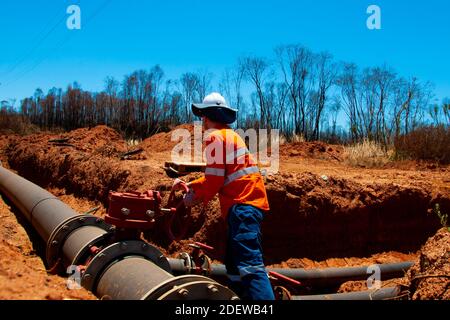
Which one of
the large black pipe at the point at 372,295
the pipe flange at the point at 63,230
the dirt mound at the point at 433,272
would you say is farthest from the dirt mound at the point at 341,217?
the pipe flange at the point at 63,230

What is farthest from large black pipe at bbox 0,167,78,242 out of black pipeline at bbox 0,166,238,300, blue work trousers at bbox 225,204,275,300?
blue work trousers at bbox 225,204,275,300

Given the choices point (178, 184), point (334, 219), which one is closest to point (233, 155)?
point (178, 184)

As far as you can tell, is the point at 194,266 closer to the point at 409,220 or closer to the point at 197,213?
the point at 197,213

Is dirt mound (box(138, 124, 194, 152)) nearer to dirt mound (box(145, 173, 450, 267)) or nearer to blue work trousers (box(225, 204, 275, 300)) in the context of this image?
dirt mound (box(145, 173, 450, 267))

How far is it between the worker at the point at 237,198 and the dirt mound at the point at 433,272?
1.70 m

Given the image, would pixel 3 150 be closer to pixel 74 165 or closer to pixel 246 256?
pixel 74 165

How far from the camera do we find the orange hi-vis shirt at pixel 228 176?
4188 mm

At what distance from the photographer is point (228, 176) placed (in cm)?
428

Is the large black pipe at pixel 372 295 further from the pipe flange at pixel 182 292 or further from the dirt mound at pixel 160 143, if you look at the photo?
the dirt mound at pixel 160 143

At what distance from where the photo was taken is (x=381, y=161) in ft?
45.5

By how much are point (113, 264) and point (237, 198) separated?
1.24 m

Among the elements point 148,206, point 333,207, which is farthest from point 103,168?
point 148,206

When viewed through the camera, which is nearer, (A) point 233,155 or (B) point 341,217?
(A) point 233,155

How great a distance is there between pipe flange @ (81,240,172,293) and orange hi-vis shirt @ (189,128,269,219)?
70 centimetres
